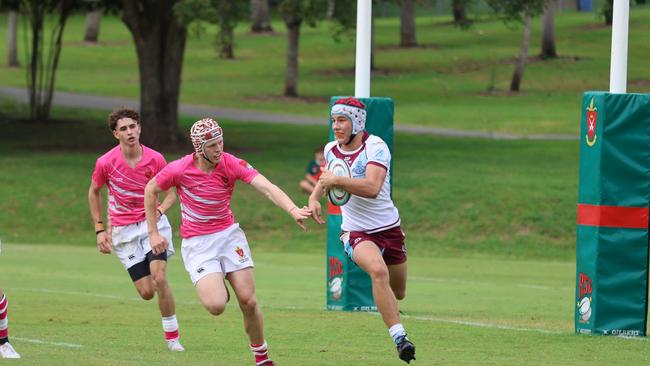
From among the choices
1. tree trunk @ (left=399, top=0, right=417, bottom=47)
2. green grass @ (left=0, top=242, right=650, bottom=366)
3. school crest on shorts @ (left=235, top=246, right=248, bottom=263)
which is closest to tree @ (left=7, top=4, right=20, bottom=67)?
Result: tree trunk @ (left=399, top=0, right=417, bottom=47)

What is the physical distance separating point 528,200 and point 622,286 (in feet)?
50.5

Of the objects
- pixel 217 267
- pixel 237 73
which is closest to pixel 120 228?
pixel 217 267

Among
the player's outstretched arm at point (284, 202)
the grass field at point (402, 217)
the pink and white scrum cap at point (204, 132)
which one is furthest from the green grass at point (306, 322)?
the pink and white scrum cap at point (204, 132)

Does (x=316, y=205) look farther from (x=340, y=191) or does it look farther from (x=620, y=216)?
(x=620, y=216)

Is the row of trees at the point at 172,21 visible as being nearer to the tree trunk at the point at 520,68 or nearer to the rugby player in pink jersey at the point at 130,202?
the tree trunk at the point at 520,68

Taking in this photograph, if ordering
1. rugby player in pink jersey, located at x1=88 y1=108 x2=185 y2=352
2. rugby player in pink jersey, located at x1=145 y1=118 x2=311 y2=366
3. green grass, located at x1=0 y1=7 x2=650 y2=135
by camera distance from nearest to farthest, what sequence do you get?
1. rugby player in pink jersey, located at x1=145 y1=118 x2=311 y2=366
2. rugby player in pink jersey, located at x1=88 y1=108 x2=185 y2=352
3. green grass, located at x1=0 y1=7 x2=650 y2=135

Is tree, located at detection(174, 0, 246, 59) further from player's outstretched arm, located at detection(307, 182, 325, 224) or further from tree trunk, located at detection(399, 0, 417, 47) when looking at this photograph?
tree trunk, located at detection(399, 0, 417, 47)

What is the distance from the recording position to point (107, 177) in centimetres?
1331

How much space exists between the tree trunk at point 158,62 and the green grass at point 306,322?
11976 mm

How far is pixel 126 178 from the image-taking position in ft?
43.5

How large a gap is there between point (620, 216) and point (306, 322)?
12.2 feet

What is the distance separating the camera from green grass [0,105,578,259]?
91.3 feet

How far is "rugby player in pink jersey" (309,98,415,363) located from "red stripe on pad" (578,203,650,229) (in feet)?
8.59

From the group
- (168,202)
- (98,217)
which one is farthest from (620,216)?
(98,217)
